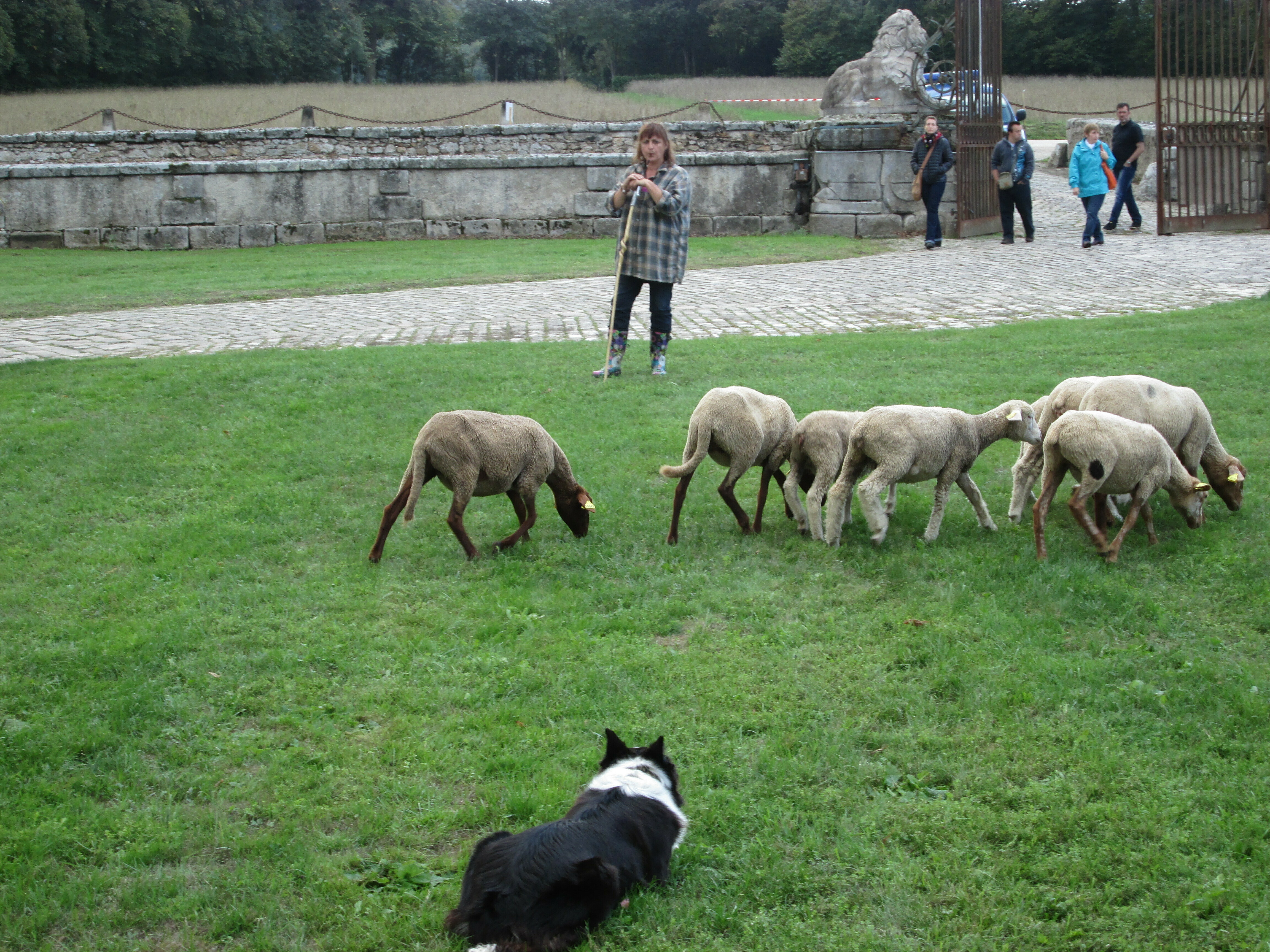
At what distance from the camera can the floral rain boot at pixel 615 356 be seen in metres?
10.4

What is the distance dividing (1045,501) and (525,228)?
18870 millimetres

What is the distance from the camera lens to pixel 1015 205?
2045 cm

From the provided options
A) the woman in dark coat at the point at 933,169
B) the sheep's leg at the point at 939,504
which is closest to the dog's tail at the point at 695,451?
the sheep's leg at the point at 939,504

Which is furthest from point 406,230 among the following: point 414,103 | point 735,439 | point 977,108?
point 735,439

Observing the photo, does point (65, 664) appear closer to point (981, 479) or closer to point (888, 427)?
point (888, 427)

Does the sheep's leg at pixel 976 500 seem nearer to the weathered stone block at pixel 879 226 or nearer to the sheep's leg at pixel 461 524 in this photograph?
the sheep's leg at pixel 461 524

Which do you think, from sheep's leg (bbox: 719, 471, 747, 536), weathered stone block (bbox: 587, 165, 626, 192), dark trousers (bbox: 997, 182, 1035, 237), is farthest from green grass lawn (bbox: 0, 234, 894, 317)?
sheep's leg (bbox: 719, 471, 747, 536)

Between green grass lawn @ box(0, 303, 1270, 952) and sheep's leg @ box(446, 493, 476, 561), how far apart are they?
0.44 ft

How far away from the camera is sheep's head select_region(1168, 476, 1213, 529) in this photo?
20.3 feet

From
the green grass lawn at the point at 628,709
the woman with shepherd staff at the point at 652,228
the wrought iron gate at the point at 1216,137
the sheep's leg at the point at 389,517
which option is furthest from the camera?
the wrought iron gate at the point at 1216,137

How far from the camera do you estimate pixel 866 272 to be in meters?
17.5

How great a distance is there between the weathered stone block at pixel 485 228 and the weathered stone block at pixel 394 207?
3.47 ft

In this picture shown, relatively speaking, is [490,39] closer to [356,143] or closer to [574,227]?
[356,143]

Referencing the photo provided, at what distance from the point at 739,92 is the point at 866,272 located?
35059mm
